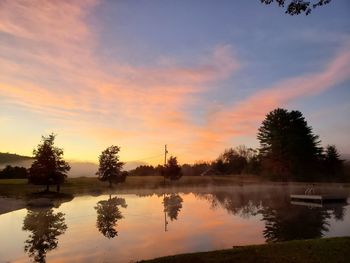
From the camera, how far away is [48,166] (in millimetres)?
53625

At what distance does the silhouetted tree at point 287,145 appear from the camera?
85.5m

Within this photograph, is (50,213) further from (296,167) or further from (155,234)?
(296,167)

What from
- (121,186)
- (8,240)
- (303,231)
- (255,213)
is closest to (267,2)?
(303,231)

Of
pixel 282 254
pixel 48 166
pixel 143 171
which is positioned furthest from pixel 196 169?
pixel 282 254

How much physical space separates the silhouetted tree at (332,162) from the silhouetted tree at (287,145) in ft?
15.6

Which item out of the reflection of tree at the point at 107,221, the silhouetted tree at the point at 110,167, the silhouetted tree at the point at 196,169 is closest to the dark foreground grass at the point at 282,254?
the reflection of tree at the point at 107,221

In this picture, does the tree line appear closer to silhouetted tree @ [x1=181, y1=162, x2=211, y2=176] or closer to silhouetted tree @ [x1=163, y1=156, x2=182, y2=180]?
silhouetted tree @ [x1=163, y1=156, x2=182, y2=180]

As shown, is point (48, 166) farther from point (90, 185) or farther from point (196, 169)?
point (196, 169)

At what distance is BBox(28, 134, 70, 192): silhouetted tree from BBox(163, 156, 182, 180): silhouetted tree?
37.2 meters

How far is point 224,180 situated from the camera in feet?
330

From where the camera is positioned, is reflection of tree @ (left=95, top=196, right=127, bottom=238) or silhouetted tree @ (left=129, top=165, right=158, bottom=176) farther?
silhouetted tree @ (left=129, top=165, right=158, bottom=176)

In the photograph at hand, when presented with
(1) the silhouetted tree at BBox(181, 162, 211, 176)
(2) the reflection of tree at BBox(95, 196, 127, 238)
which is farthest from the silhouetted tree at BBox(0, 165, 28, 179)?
(1) the silhouetted tree at BBox(181, 162, 211, 176)

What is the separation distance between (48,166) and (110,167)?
21.3 metres

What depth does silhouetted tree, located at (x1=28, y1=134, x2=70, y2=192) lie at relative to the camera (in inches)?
2078
